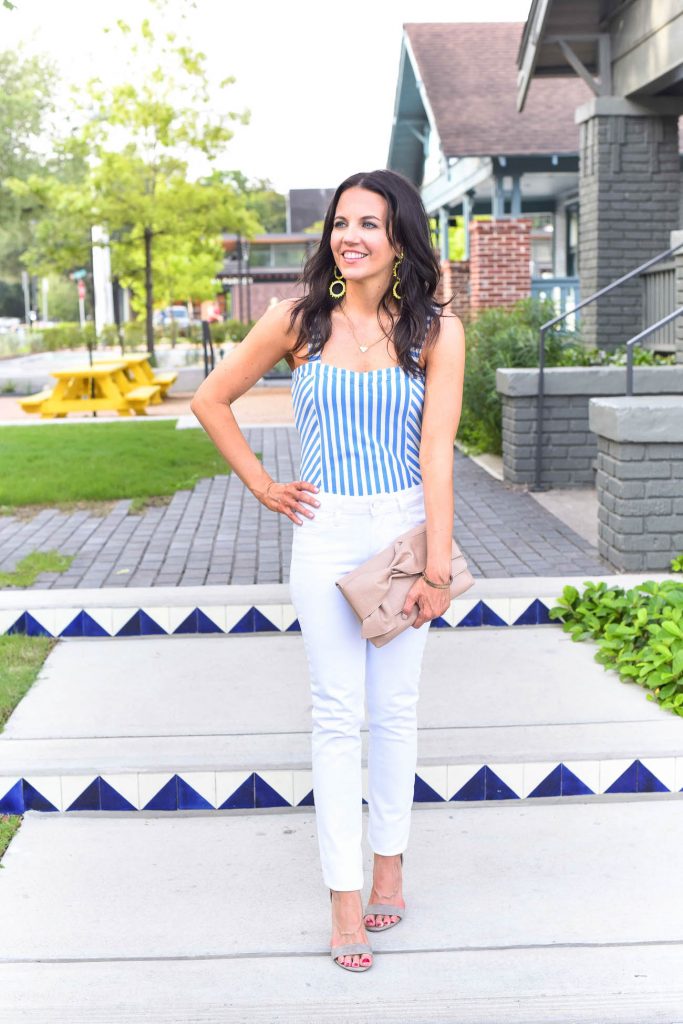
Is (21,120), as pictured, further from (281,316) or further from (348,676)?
(348,676)

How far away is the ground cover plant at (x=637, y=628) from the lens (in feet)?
16.3

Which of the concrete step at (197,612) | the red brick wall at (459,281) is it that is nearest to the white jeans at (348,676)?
the concrete step at (197,612)

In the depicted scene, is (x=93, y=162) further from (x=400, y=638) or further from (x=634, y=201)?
(x=400, y=638)

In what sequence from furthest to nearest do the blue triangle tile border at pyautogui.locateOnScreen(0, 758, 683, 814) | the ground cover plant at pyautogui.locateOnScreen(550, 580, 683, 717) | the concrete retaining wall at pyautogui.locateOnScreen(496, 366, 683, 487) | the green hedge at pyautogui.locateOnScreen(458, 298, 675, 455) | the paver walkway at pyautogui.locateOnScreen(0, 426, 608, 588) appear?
the green hedge at pyautogui.locateOnScreen(458, 298, 675, 455) < the concrete retaining wall at pyautogui.locateOnScreen(496, 366, 683, 487) < the paver walkway at pyautogui.locateOnScreen(0, 426, 608, 588) < the ground cover plant at pyautogui.locateOnScreen(550, 580, 683, 717) < the blue triangle tile border at pyautogui.locateOnScreen(0, 758, 683, 814)

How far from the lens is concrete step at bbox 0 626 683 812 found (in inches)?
169

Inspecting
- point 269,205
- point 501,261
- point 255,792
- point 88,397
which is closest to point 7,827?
point 255,792

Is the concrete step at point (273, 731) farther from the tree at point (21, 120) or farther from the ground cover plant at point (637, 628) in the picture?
the tree at point (21, 120)

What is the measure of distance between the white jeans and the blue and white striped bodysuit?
49mm

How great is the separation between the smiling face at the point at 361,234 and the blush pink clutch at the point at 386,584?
658 millimetres

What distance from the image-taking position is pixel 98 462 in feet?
36.5

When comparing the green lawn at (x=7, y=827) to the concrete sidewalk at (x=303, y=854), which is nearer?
the concrete sidewalk at (x=303, y=854)

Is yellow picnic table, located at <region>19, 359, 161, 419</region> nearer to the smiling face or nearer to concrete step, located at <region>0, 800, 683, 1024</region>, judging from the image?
concrete step, located at <region>0, 800, 683, 1024</region>

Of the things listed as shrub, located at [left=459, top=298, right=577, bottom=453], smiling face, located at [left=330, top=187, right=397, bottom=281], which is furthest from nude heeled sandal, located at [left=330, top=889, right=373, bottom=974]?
shrub, located at [left=459, top=298, right=577, bottom=453]

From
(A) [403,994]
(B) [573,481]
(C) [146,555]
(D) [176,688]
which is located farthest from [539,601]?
(B) [573,481]
